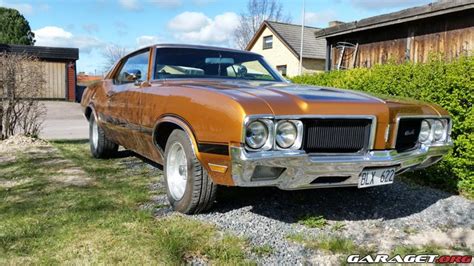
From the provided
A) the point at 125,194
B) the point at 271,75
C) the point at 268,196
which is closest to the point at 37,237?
the point at 125,194

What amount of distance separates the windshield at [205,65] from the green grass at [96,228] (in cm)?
140

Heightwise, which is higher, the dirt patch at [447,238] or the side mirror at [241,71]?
the side mirror at [241,71]

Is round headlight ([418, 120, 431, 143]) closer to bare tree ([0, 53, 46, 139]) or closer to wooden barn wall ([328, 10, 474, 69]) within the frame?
wooden barn wall ([328, 10, 474, 69])

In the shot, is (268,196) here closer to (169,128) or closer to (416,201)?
(169,128)

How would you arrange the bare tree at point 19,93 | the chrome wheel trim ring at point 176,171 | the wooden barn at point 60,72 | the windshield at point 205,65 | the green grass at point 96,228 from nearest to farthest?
the green grass at point 96,228 < the chrome wheel trim ring at point 176,171 < the windshield at point 205,65 < the bare tree at point 19,93 < the wooden barn at point 60,72

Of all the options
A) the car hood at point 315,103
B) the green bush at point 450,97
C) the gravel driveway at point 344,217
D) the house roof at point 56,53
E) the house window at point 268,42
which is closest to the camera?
the car hood at point 315,103

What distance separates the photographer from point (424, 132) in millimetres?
3857

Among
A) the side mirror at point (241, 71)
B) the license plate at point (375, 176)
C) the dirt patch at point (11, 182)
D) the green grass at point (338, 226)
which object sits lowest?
the dirt patch at point (11, 182)

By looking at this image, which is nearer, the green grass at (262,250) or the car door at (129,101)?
the green grass at (262,250)

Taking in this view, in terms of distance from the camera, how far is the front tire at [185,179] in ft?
11.7

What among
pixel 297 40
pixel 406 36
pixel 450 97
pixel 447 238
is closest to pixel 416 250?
pixel 447 238

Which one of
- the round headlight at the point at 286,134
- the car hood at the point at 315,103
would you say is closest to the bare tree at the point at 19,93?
the car hood at the point at 315,103

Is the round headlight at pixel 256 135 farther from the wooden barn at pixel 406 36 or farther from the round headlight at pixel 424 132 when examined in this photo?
the wooden barn at pixel 406 36

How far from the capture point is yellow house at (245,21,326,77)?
26.2m
